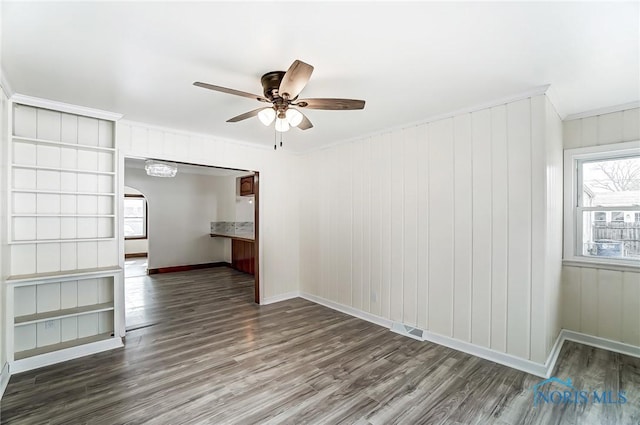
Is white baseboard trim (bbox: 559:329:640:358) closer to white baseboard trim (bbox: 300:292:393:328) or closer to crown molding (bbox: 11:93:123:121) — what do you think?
white baseboard trim (bbox: 300:292:393:328)

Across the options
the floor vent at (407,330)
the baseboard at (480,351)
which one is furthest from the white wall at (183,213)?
the floor vent at (407,330)

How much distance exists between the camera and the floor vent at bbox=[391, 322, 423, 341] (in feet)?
11.0

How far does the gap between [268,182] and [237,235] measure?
3081mm


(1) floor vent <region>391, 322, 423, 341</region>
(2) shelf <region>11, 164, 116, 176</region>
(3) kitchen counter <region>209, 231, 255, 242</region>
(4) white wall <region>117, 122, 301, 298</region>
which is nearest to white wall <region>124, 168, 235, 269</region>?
(3) kitchen counter <region>209, 231, 255, 242</region>

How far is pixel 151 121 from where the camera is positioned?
346cm

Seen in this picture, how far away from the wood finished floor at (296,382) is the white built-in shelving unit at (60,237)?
39cm

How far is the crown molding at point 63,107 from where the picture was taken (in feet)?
8.91

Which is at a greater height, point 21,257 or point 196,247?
point 21,257

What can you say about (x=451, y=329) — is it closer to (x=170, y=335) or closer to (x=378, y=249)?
(x=378, y=249)

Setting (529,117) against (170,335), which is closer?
(529,117)

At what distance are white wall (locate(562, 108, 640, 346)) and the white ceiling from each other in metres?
0.28

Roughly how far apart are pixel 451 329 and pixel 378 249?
49.1 inches

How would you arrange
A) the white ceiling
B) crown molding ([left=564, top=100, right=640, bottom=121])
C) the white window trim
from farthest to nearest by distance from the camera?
the white window trim
crown molding ([left=564, top=100, right=640, bottom=121])
the white ceiling

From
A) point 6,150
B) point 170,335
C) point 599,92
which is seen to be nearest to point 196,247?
point 170,335
